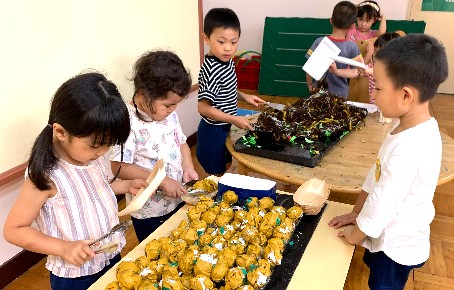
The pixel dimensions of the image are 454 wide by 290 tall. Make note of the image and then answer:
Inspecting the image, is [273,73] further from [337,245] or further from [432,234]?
Result: [337,245]

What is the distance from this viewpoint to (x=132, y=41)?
2.41m

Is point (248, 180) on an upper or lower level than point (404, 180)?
lower

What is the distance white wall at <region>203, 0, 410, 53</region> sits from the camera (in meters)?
4.62

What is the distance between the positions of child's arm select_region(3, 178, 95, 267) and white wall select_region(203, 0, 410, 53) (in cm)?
386

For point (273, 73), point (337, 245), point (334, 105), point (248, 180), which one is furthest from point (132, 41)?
point (273, 73)

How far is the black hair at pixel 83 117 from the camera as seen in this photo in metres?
0.98

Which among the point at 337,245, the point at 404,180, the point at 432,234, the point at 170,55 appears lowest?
the point at 432,234

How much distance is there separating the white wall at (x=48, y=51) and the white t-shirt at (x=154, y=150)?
2.09 feet

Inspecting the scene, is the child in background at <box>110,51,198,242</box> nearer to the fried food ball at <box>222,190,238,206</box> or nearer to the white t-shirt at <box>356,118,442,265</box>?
the fried food ball at <box>222,190,238,206</box>

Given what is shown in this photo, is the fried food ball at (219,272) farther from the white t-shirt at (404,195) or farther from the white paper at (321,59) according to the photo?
the white paper at (321,59)

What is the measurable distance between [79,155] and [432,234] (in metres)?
2.16

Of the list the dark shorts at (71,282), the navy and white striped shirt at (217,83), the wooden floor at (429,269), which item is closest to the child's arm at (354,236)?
the dark shorts at (71,282)

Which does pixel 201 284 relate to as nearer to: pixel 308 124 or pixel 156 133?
pixel 156 133

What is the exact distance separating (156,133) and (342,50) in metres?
1.70
